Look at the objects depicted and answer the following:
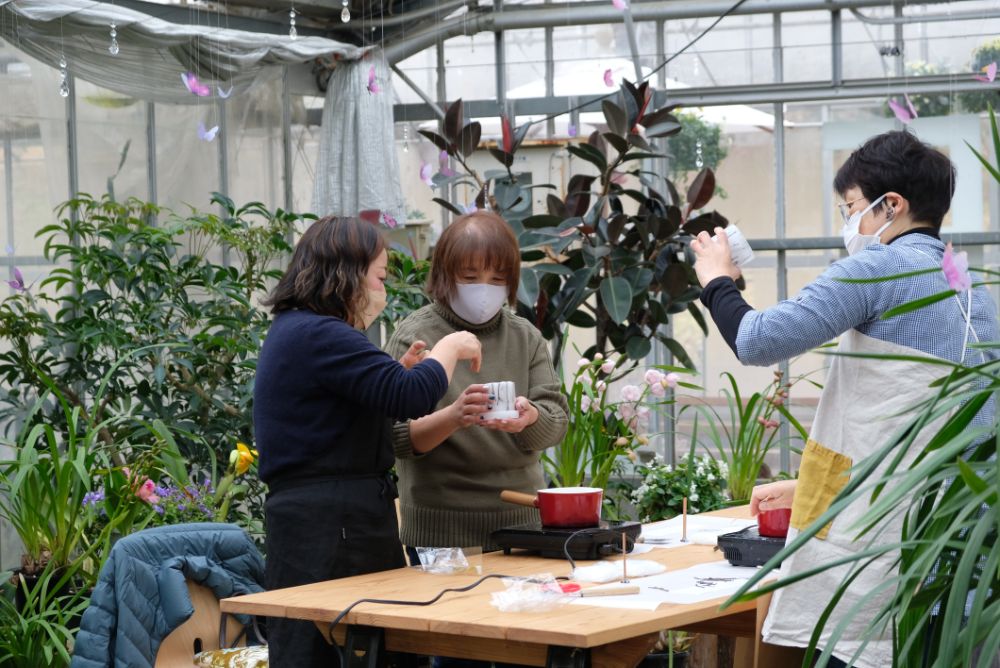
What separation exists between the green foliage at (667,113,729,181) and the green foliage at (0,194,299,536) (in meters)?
2.68

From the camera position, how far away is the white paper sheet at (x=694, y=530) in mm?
2904

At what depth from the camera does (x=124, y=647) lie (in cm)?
286

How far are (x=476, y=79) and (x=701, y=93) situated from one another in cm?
126

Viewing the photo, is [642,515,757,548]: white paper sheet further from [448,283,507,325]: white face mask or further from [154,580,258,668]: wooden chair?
[154,580,258,668]: wooden chair

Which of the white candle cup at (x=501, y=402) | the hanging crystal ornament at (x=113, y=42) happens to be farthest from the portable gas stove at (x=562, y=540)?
the hanging crystal ornament at (x=113, y=42)

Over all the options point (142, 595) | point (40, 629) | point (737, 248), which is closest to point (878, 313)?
point (737, 248)

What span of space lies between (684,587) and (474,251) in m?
0.84

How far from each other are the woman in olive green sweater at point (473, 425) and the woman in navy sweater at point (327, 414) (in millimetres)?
227

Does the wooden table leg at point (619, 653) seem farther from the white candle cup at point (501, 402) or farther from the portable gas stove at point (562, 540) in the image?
the white candle cup at point (501, 402)

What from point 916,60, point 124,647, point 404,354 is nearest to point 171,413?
point 124,647

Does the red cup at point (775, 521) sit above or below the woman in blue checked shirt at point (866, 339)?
below

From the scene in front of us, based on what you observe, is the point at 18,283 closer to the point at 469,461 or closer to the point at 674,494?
Answer: the point at 674,494

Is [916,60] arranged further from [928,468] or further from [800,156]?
[928,468]

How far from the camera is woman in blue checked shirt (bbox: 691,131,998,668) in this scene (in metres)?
1.90
